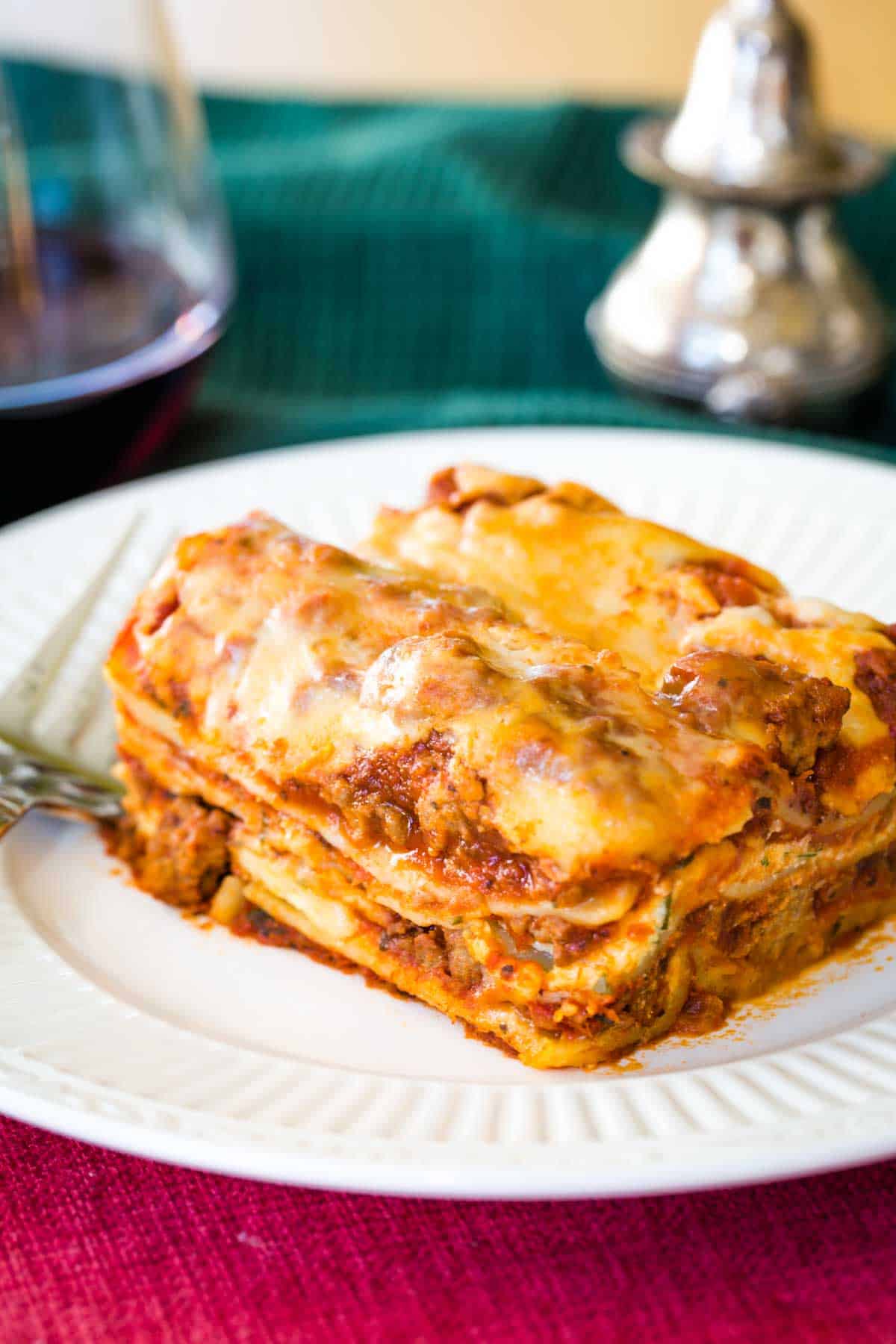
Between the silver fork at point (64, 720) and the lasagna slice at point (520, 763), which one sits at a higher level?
the lasagna slice at point (520, 763)

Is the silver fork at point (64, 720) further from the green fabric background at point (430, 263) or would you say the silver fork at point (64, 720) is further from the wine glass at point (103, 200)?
the green fabric background at point (430, 263)

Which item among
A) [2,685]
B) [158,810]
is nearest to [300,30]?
[2,685]

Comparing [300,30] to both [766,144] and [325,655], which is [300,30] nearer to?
[766,144]

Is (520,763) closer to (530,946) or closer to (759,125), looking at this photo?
(530,946)

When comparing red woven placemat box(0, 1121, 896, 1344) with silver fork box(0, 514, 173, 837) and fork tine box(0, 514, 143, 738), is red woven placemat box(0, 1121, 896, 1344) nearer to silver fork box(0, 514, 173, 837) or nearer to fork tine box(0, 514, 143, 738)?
silver fork box(0, 514, 173, 837)

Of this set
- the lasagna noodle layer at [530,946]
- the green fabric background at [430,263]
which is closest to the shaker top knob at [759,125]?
the green fabric background at [430,263]

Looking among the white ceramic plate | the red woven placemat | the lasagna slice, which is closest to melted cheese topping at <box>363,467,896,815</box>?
the lasagna slice

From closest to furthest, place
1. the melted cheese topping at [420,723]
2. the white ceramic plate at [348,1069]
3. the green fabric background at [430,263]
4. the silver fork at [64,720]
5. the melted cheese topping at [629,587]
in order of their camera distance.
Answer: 1. the white ceramic plate at [348,1069]
2. the melted cheese topping at [420,723]
3. the melted cheese topping at [629,587]
4. the silver fork at [64,720]
5. the green fabric background at [430,263]
